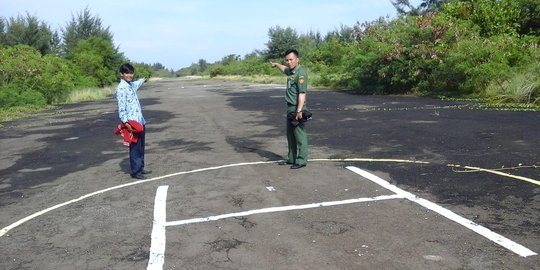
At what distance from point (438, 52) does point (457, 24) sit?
221 centimetres

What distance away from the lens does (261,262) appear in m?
3.92

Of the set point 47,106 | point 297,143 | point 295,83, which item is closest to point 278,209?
point 297,143

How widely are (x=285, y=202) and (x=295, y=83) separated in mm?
2574

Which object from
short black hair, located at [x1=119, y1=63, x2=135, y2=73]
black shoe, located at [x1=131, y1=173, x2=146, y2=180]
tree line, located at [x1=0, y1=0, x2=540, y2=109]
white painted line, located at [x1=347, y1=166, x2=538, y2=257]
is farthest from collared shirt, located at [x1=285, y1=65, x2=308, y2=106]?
tree line, located at [x1=0, y1=0, x2=540, y2=109]

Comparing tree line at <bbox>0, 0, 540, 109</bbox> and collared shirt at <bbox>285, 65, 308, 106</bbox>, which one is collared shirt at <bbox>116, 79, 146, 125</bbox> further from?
tree line at <bbox>0, 0, 540, 109</bbox>

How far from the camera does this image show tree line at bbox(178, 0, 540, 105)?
17.5m

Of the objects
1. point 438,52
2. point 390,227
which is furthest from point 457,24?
point 390,227

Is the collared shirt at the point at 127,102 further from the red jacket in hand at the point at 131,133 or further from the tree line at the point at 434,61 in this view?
the tree line at the point at 434,61

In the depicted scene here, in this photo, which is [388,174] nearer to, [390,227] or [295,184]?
[295,184]

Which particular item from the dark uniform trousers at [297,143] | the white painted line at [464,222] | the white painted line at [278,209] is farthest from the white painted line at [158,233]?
the white painted line at [464,222]

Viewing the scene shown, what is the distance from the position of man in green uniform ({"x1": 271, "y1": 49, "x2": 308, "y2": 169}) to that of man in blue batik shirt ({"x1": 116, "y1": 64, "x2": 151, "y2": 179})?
253 centimetres

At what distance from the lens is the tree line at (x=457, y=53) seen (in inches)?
690

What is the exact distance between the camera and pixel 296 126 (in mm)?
7570

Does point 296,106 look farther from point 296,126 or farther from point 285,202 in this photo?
point 285,202
